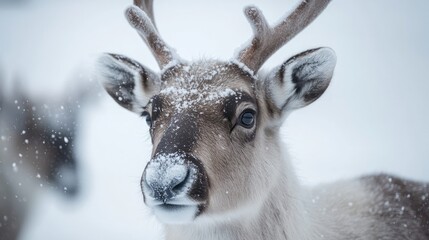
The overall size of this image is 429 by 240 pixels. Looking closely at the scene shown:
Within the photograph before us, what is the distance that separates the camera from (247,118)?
376cm

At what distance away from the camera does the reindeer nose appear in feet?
10.3

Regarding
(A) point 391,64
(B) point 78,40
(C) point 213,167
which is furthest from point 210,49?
(C) point 213,167

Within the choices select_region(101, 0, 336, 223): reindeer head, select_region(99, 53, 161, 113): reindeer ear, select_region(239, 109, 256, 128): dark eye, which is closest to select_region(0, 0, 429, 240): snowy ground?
select_region(99, 53, 161, 113): reindeer ear

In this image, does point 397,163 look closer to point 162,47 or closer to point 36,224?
point 36,224

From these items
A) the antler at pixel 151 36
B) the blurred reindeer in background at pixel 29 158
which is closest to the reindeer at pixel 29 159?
the blurred reindeer in background at pixel 29 158

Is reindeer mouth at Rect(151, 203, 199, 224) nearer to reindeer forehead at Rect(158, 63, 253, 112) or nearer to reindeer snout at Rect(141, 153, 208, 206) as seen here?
reindeer snout at Rect(141, 153, 208, 206)

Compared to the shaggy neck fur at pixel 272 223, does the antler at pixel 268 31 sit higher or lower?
higher

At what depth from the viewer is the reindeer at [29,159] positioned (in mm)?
9820

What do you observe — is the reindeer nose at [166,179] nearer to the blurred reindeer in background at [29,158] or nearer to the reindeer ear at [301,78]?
the reindeer ear at [301,78]

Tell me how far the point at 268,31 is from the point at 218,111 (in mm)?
840

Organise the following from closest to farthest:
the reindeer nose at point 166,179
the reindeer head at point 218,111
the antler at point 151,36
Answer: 1. the reindeer nose at point 166,179
2. the reindeer head at point 218,111
3. the antler at point 151,36

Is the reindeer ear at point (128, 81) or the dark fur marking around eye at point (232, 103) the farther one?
the reindeer ear at point (128, 81)

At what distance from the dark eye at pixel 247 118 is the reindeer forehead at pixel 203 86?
11 cm

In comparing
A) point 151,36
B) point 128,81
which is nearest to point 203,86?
point 151,36
